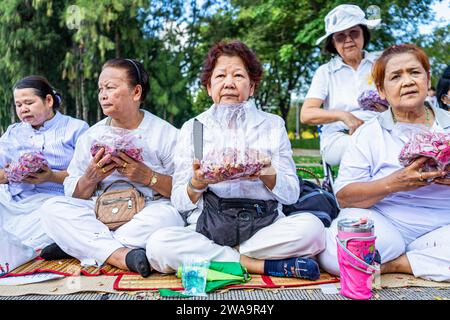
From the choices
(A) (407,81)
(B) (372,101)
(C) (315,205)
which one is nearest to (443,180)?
(A) (407,81)

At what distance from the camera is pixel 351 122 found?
413 centimetres

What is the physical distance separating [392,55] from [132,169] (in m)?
2.07

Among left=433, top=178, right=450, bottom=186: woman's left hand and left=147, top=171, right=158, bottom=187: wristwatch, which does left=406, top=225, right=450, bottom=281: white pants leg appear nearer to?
left=433, top=178, right=450, bottom=186: woman's left hand

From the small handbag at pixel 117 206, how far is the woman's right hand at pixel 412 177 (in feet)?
6.22

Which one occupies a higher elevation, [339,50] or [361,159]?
[339,50]

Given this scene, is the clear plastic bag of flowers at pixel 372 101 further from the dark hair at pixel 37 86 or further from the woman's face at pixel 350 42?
Result: the dark hair at pixel 37 86

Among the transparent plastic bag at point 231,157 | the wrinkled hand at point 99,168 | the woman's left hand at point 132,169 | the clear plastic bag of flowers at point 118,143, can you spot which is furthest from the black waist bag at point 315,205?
the wrinkled hand at point 99,168

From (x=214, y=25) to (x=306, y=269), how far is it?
18.7 metres

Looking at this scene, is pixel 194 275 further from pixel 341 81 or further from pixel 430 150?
pixel 341 81

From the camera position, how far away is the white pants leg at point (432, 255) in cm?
286

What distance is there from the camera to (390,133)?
3164mm

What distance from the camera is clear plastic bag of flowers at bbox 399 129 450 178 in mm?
2643

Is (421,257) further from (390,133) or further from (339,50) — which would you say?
(339,50)
